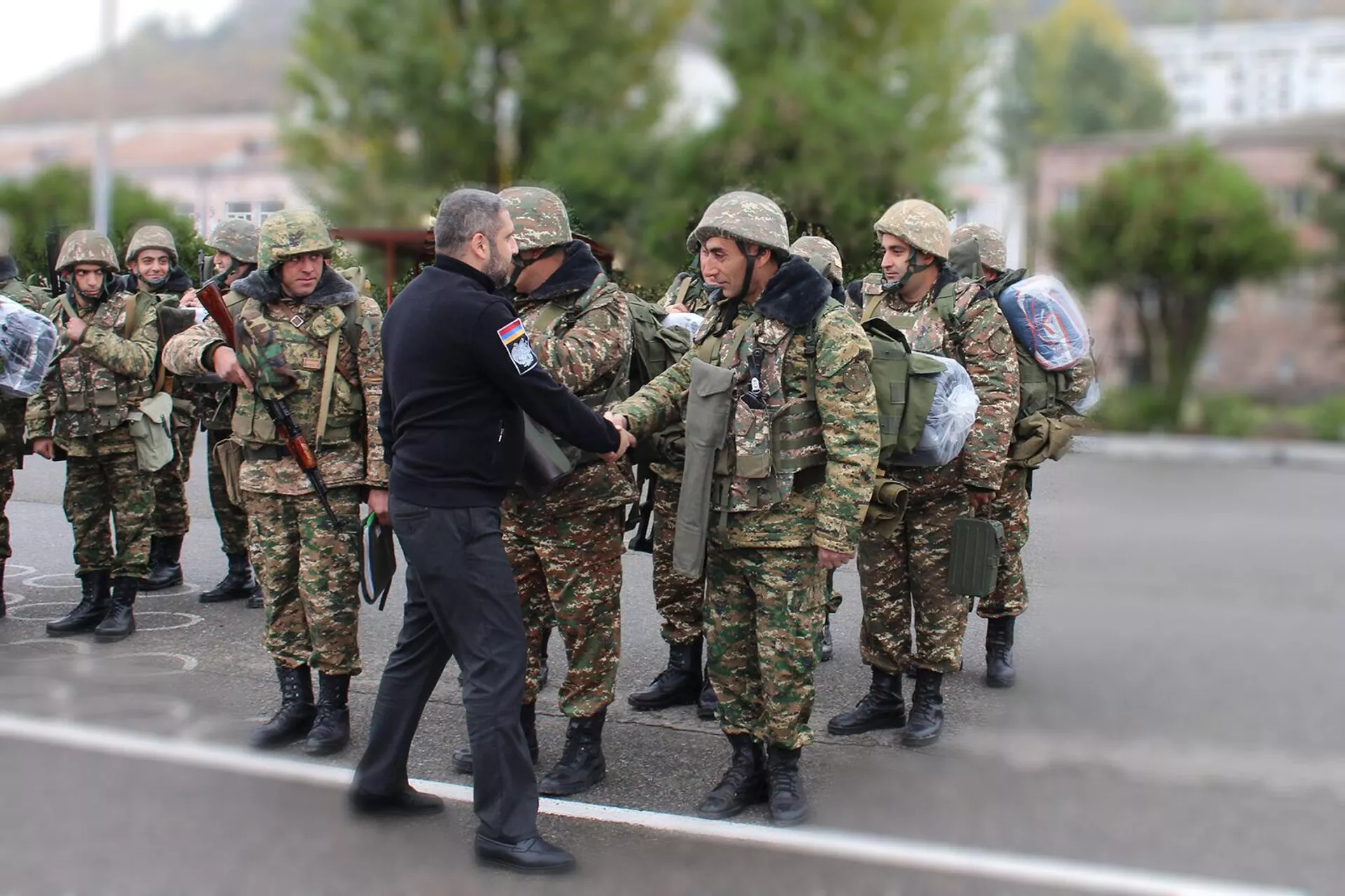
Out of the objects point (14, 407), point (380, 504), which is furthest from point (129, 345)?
point (380, 504)

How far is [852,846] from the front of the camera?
12.8 ft

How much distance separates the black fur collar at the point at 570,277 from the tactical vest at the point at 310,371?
0.84 metres

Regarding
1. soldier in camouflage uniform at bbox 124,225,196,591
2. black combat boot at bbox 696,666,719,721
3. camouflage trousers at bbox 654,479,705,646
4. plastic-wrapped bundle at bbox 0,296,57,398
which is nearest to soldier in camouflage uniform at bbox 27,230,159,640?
plastic-wrapped bundle at bbox 0,296,57,398

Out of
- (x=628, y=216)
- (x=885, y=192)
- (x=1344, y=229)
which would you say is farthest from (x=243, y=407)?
(x=1344, y=229)

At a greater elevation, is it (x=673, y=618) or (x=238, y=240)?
(x=238, y=240)

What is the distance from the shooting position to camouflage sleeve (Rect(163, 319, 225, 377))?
15.6ft

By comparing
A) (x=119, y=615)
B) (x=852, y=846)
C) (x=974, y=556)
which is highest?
(x=974, y=556)

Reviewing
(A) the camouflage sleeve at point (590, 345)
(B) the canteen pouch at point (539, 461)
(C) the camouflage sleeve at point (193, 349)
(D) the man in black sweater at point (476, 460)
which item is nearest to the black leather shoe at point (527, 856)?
(D) the man in black sweater at point (476, 460)

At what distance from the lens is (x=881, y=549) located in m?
5.07

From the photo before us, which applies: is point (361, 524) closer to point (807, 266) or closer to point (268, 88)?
point (807, 266)

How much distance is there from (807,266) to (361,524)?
2068 mm

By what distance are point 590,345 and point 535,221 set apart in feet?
1.53

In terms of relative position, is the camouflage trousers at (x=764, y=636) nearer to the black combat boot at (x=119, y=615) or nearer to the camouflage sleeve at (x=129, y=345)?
the camouflage sleeve at (x=129, y=345)

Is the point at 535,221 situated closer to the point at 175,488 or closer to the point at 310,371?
the point at 310,371
